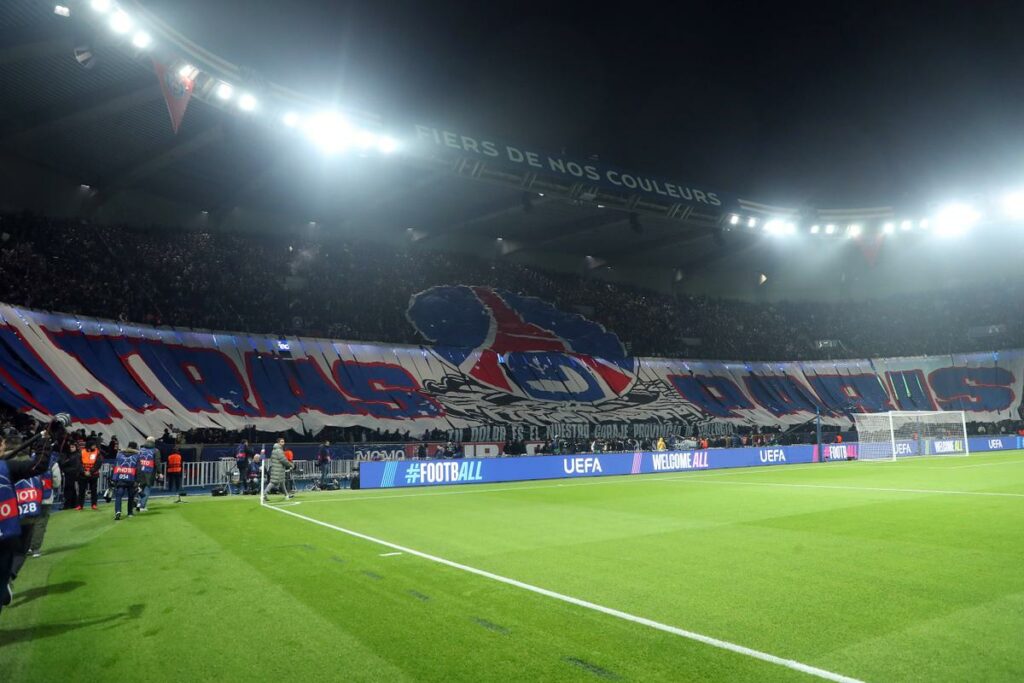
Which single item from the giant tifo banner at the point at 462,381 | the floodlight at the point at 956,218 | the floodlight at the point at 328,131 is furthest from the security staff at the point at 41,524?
the floodlight at the point at 956,218

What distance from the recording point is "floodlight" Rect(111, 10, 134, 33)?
19.5 m

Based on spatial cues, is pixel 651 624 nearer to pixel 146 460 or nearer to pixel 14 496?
pixel 14 496

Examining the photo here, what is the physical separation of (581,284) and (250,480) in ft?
108

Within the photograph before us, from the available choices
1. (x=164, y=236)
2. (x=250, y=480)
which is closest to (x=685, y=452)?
(x=250, y=480)

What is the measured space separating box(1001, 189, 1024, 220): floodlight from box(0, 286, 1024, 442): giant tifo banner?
12.4 metres

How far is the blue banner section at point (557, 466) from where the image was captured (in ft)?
71.1

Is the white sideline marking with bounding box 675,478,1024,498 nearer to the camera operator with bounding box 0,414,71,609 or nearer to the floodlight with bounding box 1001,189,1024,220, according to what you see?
the camera operator with bounding box 0,414,71,609

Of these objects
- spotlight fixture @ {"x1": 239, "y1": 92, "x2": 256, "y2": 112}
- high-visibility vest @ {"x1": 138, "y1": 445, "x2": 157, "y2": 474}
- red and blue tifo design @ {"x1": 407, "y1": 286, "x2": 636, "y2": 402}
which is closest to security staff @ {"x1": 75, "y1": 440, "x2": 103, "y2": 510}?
high-visibility vest @ {"x1": 138, "y1": 445, "x2": 157, "y2": 474}

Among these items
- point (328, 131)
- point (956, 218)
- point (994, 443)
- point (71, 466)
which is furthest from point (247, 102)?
point (956, 218)

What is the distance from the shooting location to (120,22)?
64.7ft

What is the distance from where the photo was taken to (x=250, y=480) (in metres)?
20.6

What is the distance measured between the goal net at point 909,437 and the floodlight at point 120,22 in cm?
3593

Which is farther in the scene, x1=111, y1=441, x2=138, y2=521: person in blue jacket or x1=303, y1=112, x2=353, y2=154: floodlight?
x1=303, y1=112, x2=353, y2=154: floodlight

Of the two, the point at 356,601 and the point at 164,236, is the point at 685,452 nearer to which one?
the point at 356,601
